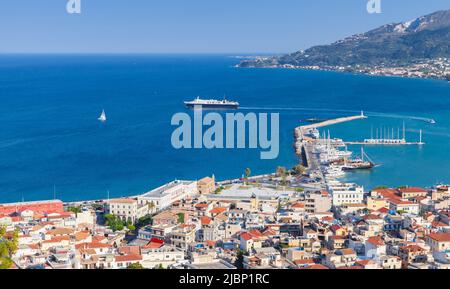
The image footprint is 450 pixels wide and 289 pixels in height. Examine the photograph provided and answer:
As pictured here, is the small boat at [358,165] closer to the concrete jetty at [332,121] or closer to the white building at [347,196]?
the white building at [347,196]

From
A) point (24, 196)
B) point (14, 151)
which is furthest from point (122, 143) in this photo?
point (24, 196)

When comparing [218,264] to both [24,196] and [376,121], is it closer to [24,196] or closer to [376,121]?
[24,196]

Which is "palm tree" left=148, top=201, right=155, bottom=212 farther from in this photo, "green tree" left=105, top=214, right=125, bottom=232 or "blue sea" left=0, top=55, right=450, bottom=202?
"blue sea" left=0, top=55, right=450, bottom=202

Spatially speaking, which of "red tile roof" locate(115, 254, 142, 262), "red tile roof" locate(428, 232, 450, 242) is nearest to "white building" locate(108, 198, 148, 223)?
"red tile roof" locate(115, 254, 142, 262)

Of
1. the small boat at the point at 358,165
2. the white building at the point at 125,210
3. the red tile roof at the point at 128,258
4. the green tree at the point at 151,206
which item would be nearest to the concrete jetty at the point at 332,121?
the small boat at the point at 358,165

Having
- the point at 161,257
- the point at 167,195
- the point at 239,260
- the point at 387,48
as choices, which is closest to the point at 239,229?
the point at 239,260
